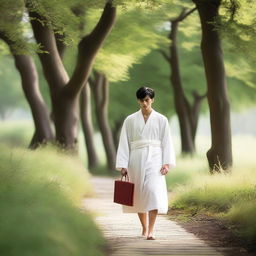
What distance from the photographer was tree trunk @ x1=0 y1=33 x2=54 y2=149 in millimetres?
22344

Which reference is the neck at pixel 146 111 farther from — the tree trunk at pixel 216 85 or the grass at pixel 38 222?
the tree trunk at pixel 216 85

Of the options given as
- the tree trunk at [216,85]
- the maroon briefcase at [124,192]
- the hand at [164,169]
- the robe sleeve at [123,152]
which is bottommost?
the maroon briefcase at [124,192]

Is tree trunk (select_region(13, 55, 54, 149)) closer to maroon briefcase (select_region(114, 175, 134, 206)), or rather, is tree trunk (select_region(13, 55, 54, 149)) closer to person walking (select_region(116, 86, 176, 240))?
person walking (select_region(116, 86, 176, 240))

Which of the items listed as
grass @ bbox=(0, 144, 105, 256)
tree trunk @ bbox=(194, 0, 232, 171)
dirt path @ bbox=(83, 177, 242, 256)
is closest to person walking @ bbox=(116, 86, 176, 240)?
dirt path @ bbox=(83, 177, 242, 256)

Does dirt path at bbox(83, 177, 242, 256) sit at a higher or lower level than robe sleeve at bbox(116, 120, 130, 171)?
lower

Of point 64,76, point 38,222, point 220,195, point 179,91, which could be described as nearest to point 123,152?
point 38,222

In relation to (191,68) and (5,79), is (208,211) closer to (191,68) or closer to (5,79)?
(191,68)

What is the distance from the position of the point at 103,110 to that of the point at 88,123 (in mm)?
943

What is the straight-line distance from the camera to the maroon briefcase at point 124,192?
9320 millimetres

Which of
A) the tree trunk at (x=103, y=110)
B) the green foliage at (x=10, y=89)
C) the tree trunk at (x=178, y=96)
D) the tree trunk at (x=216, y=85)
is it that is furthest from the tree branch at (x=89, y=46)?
the green foliage at (x=10, y=89)

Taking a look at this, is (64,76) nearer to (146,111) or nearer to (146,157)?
(146,111)

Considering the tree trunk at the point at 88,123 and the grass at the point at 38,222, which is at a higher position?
the tree trunk at the point at 88,123

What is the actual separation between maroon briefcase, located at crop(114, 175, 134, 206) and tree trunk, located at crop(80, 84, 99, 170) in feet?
60.5

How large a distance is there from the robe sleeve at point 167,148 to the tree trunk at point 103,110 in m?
20.7
